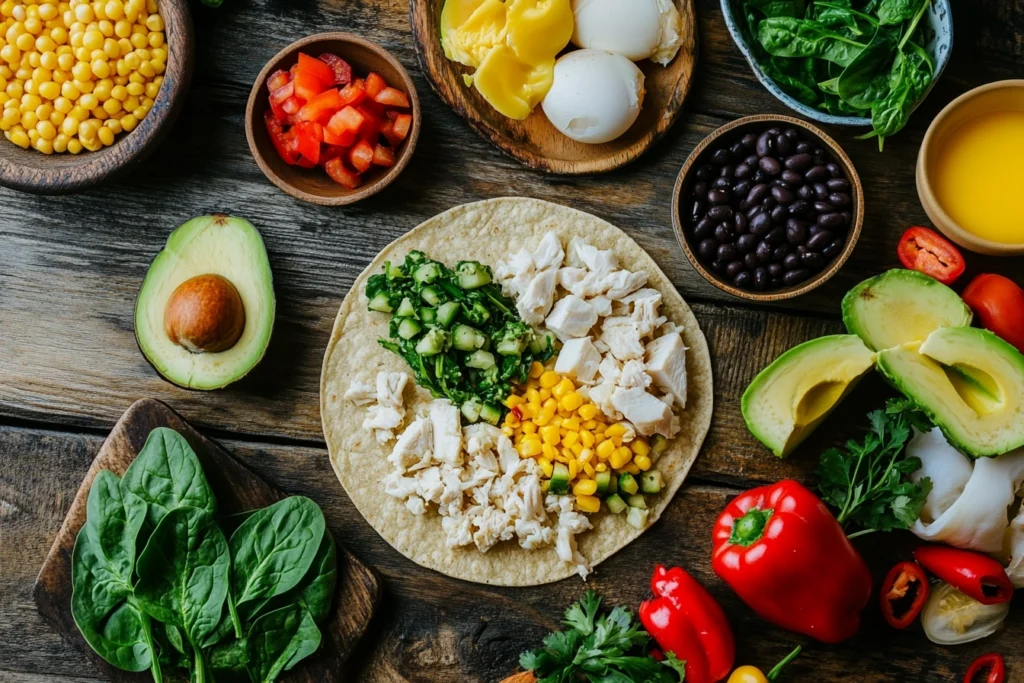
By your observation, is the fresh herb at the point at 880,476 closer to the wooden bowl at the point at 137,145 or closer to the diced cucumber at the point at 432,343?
the diced cucumber at the point at 432,343

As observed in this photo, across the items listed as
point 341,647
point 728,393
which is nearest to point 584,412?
point 728,393

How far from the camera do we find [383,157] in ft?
10.1

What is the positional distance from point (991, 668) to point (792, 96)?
231 cm

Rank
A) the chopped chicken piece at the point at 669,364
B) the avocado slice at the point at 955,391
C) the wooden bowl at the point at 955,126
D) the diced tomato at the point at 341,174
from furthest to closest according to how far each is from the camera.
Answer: the diced tomato at the point at 341,174, the chopped chicken piece at the point at 669,364, the wooden bowl at the point at 955,126, the avocado slice at the point at 955,391

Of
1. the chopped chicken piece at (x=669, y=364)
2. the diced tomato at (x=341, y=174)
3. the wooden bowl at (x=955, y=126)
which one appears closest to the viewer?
the wooden bowl at (x=955, y=126)

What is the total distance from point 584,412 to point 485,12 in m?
1.53

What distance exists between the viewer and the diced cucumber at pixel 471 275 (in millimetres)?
3016

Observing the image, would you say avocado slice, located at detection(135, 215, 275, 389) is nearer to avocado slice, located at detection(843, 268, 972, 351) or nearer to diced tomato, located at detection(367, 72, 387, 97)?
diced tomato, located at detection(367, 72, 387, 97)

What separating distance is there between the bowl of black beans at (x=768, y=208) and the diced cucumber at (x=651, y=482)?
2.43ft

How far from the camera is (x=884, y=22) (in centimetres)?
284

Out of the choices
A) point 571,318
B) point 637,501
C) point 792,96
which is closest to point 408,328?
point 571,318

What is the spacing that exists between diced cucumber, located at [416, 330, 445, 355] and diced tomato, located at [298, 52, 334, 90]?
40.2 inches

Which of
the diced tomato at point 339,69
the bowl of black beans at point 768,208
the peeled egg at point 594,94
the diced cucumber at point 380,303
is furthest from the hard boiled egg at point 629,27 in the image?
the diced cucumber at point 380,303

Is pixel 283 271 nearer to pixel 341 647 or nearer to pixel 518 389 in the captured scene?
pixel 518 389
